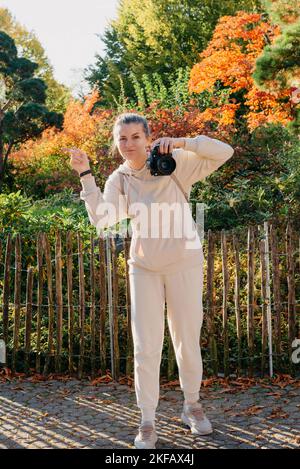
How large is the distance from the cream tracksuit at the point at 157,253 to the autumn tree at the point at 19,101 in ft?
34.8

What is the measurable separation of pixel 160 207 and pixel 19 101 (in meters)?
12.0

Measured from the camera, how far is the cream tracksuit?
3188 millimetres

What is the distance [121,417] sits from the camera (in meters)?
3.96

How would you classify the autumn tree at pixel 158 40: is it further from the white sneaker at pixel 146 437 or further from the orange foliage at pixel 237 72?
the white sneaker at pixel 146 437

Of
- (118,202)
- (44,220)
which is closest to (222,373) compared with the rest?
(118,202)

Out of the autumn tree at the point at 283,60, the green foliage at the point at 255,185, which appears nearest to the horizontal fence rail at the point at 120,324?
the green foliage at the point at 255,185

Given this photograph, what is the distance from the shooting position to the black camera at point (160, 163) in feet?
10.2

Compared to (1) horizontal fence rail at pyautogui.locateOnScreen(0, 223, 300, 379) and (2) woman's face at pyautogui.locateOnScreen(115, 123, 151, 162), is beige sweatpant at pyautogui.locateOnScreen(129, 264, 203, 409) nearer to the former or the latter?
(2) woman's face at pyautogui.locateOnScreen(115, 123, 151, 162)

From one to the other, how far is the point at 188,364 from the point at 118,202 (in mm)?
961

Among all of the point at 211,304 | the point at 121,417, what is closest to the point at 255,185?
the point at 211,304

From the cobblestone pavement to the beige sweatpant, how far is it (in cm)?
43

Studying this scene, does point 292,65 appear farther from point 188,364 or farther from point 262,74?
point 188,364

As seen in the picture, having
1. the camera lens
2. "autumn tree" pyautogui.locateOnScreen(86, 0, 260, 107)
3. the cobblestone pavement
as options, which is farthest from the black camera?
"autumn tree" pyautogui.locateOnScreen(86, 0, 260, 107)
